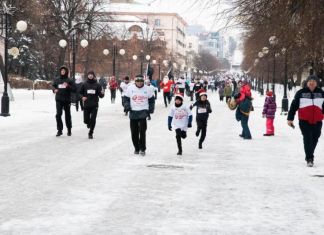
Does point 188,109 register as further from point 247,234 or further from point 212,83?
point 212,83

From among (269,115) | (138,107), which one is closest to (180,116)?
(138,107)

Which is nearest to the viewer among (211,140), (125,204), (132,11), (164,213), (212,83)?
(164,213)

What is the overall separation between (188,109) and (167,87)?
2153 centimetres

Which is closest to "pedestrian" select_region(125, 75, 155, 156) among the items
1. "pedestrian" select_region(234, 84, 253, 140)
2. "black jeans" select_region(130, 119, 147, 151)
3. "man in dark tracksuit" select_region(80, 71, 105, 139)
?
"black jeans" select_region(130, 119, 147, 151)

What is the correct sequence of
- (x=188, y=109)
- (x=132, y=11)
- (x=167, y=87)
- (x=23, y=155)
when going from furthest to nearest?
(x=132, y=11) → (x=167, y=87) → (x=188, y=109) → (x=23, y=155)

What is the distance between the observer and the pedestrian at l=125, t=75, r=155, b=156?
1310 cm

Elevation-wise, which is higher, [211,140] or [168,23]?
[168,23]

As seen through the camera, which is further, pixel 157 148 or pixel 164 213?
pixel 157 148

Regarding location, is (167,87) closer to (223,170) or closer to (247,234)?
(223,170)

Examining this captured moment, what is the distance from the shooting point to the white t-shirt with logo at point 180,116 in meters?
13.3

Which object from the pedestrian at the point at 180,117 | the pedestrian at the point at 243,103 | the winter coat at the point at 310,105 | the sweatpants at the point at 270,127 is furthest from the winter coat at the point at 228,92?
the winter coat at the point at 310,105

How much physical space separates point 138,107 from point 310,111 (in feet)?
11.5

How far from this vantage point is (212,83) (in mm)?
78562

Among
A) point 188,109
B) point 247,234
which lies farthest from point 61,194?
point 188,109
